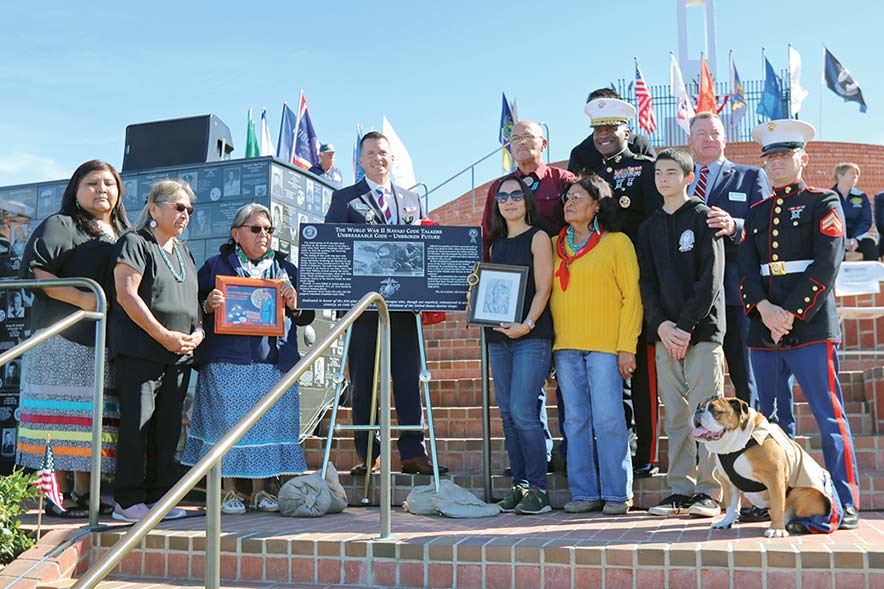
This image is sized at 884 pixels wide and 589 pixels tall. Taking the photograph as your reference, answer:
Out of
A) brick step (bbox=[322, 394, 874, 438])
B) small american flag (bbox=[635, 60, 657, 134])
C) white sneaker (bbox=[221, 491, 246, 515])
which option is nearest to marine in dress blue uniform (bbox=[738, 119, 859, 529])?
brick step (bbox=[322, 394, 874, 438])

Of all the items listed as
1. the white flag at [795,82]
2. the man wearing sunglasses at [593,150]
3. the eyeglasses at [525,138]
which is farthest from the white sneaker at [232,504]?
the white flag at [795,82]

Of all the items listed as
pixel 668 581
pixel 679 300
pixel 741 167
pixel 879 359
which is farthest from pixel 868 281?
pixel 668 581

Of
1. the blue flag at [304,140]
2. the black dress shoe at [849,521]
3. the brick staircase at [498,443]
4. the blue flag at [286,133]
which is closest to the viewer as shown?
the black dress shoe at [849,521]

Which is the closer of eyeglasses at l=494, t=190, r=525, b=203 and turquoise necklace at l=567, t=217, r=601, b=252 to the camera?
turquoise necklace at l=567, t=217, r=601, b=252

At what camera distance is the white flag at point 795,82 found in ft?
77.5

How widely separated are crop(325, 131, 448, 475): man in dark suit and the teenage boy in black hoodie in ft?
4.99

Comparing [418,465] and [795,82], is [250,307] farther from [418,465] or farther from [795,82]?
[795,82]

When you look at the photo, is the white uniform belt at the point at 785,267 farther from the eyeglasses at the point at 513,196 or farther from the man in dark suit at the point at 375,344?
the man in dark suit at the point at 375,344

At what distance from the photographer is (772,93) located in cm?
2403

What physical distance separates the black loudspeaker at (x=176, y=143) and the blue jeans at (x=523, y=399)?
3.79m

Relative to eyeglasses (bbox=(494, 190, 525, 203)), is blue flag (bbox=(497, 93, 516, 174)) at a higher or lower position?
higher

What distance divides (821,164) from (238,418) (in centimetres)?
2110

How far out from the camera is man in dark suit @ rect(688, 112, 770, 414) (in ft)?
15.9

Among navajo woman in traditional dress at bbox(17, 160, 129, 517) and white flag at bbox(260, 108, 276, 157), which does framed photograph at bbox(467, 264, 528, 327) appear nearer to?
navajo woman in traditional dress at bbox(17, 160, 129, 517)
